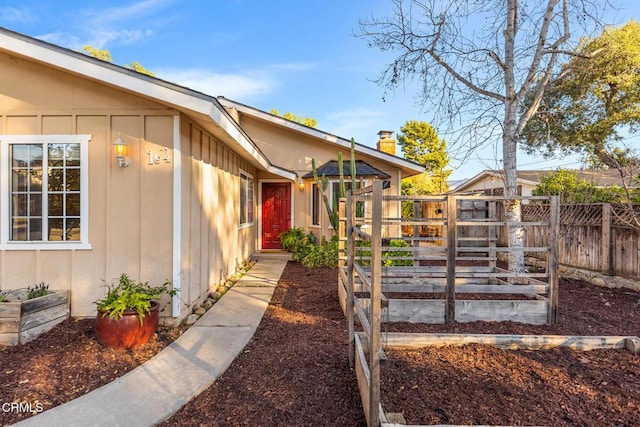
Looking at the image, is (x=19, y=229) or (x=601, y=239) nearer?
(x=19, y=229)

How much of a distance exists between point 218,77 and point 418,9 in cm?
1263

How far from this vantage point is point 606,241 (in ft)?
20.8

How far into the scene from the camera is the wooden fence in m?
5.97

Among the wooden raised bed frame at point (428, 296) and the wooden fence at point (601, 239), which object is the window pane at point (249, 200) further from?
the wooden fence at point (601, 239)

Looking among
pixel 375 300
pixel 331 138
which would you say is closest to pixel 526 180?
pixel 331 138

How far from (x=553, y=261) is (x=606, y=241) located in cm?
317

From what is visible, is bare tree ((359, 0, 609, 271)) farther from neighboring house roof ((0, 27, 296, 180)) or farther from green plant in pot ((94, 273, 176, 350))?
green plant in pot ((94, 273, 176, 350))

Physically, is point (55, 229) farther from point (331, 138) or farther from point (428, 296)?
point (331, 138)

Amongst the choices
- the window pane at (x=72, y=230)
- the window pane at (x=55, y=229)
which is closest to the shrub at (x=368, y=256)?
the window pane at (x=72, y=230)

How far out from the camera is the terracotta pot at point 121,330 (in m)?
3.58

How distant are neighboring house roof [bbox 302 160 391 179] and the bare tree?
288 cm

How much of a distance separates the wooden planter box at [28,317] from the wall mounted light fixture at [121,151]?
180 cm

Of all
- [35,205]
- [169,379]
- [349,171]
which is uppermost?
[349,171]

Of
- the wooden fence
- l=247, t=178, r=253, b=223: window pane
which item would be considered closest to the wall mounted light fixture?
l=247, t=178, r=253, b=223: window pane
